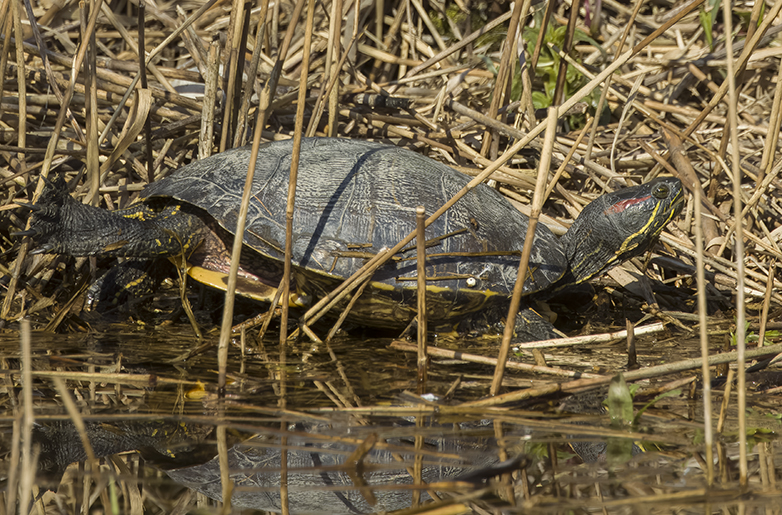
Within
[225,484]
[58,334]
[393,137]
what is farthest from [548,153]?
[393,137]

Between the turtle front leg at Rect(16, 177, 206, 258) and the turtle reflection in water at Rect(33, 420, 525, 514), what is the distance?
1.33 m

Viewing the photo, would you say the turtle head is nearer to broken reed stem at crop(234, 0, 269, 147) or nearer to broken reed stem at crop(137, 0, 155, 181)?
broken reed stem at crop(234, 0, 269, 147)

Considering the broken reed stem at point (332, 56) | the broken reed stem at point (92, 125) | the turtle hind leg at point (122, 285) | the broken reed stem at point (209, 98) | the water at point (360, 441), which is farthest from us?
the broken reed stem at point (209, 98)

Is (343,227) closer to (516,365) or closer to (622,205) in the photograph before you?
(516,365)

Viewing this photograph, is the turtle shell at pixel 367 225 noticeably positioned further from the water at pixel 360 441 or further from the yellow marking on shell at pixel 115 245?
the water at pixel 360 441

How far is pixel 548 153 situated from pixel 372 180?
1.52 meters

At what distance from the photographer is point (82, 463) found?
1.96 metres

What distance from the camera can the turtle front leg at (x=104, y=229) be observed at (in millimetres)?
3201

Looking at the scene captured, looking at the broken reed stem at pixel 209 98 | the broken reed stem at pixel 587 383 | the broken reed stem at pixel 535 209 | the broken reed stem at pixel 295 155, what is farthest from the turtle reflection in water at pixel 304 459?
the broken reed stem at pixel 209 98

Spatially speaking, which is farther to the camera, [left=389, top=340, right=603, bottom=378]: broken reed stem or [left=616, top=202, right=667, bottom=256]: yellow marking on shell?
[left=616, top=202, right=667, bottom=256]: yellow marking on shell

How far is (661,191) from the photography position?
151 inches

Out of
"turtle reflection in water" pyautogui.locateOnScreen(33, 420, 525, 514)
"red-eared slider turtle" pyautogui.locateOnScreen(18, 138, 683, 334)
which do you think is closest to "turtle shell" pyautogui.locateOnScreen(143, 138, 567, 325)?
"red-eared slider turtle" pyautogui.locateOnScreen(18, 138, 683, 334)

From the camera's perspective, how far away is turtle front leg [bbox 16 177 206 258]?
3.20m

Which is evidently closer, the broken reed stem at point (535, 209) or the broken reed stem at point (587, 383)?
the broken reed stem at point (535, 209)
